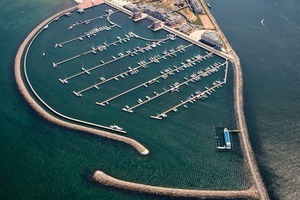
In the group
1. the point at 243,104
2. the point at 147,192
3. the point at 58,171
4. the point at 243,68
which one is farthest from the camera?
the point at 243,68

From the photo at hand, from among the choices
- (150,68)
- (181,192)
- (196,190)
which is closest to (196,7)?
(150,68)

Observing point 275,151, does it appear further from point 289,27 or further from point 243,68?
point 289,27

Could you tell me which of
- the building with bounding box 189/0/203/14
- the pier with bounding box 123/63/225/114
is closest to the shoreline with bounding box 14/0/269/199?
the pier with bounding box 123/63/225/114

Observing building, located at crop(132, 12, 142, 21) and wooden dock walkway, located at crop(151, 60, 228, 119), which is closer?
wooden dock walkway, located at crop(151, 60, 228, 119)

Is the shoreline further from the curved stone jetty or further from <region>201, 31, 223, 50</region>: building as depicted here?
<region>201, 31, 223, 50</region>: building

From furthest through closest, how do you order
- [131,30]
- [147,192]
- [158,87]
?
1. [131,30]
2. [158,87]
3. [147,192]

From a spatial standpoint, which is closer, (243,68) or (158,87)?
(158,87)

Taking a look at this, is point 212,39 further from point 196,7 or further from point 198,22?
point 196,7

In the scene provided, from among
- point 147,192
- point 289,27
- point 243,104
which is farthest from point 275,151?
point 289,27
